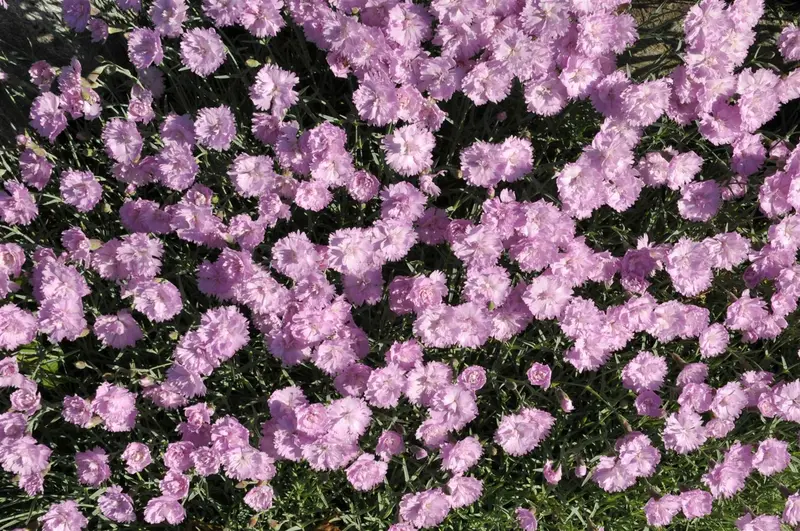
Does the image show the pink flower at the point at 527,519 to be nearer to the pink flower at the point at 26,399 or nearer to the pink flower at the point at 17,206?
the pink flower at the point at 26,399

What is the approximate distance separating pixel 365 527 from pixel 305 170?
1384mm

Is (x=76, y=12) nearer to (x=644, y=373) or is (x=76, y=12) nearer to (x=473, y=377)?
(x=473, y=377)

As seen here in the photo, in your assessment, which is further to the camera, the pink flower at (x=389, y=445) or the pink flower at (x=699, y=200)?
the pink flower at (x=699, y=200)

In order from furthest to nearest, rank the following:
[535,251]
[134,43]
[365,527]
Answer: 1. [365,527]
2. [134,43]
3. [535,251]

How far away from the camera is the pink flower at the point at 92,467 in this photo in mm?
2484

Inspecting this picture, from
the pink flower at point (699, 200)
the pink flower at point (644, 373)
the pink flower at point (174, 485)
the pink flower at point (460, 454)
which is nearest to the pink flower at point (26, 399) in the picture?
the pink flower at point (174, 485)

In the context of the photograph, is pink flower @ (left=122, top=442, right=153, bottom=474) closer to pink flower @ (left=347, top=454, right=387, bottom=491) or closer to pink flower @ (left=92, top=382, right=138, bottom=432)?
pink flower @ (left=92, top=382, right=138, bottom=432)

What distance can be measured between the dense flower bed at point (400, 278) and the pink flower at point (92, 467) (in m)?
0.01


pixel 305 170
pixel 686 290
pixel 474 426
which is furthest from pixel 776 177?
pixel 305 170

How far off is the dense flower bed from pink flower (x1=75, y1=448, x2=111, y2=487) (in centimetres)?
1

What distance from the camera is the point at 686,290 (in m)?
2.52

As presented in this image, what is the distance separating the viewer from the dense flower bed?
2402 millimetres

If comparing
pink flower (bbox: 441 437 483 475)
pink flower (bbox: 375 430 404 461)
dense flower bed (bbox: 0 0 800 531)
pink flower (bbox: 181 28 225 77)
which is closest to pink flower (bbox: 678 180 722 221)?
dense flower bed (bbox: 0 0 800 531)

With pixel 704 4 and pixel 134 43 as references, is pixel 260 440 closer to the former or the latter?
pixel 134 43
